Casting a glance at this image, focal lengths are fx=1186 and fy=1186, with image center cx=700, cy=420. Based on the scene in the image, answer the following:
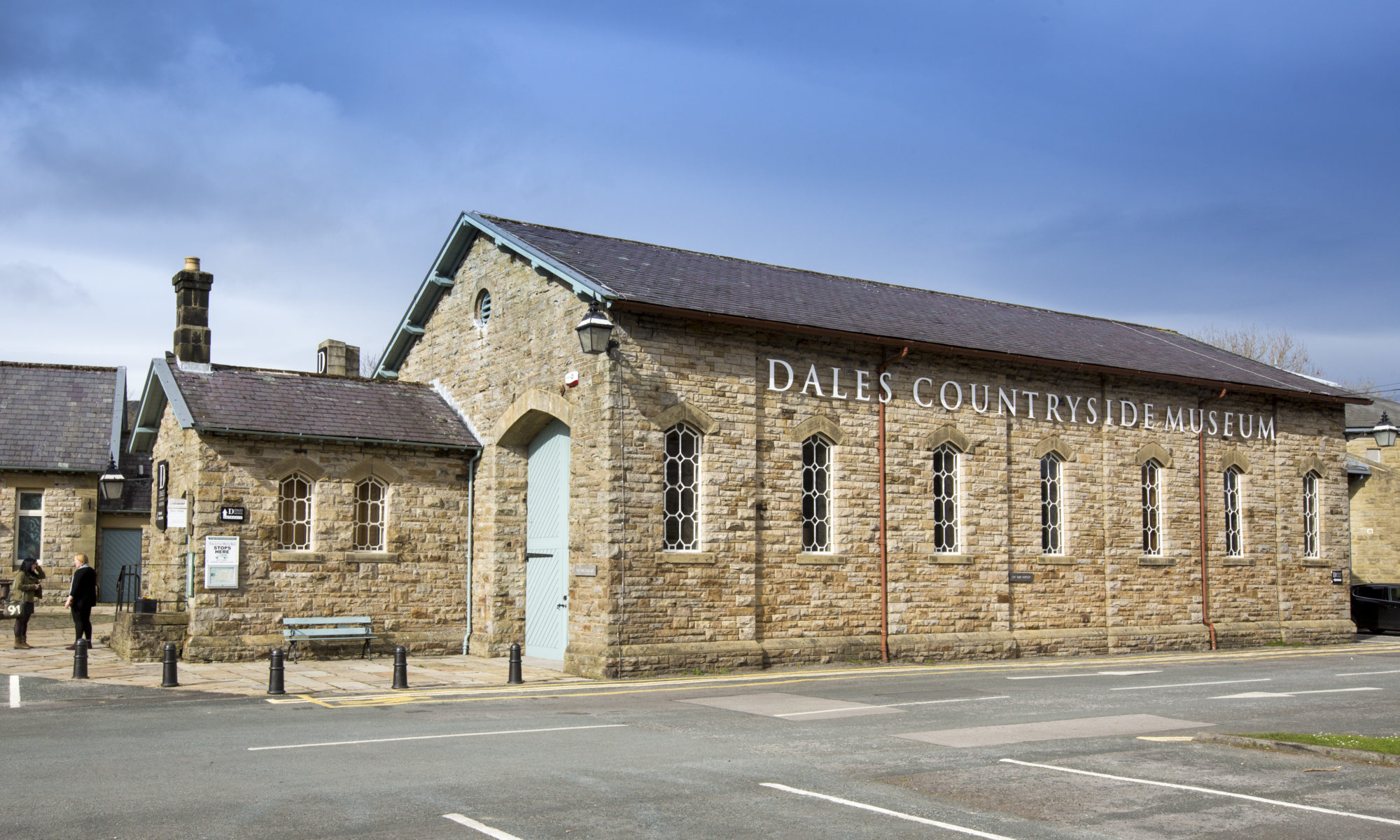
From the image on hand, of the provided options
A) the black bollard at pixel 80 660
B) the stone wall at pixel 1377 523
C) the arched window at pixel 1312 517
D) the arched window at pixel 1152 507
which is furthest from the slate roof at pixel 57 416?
the stone wall at pixel 1377 523

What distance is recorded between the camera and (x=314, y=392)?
1978cm

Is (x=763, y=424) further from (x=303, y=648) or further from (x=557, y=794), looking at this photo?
(x=557, y=794)

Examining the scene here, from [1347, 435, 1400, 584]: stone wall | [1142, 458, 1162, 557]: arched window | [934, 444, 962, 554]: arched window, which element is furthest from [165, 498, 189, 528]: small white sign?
[1347, 435, 1400, 584]: stone wall

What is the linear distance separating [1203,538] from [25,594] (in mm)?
21775

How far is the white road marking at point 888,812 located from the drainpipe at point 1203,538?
17.5 meters

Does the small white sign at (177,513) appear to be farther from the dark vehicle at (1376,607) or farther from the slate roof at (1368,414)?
the slate roof at (1368,414)

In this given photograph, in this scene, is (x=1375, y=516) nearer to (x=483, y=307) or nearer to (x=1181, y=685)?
(x=1181, y=685)

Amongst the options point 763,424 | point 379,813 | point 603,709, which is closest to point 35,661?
point 603,709

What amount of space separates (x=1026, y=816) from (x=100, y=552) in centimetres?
2692

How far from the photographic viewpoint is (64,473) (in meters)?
27.4

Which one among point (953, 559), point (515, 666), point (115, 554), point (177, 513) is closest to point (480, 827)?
point (515, 666)

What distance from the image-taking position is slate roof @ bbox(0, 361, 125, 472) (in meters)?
27.3

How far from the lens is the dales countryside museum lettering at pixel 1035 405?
61.9 ft

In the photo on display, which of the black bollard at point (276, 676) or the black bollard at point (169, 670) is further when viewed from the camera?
the black bollard at point (169, 670)
